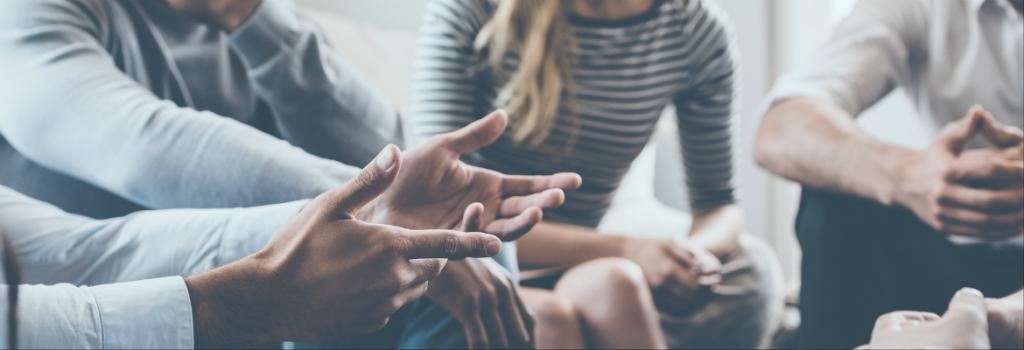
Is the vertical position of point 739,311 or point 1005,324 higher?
point 1005,324

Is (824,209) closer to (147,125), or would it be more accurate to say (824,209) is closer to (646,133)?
(646,133)

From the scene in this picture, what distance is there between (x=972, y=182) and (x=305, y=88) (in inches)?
14.8

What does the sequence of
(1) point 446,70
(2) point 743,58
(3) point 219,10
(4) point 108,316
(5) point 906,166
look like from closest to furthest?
1. (4) point 108,316
2. (3) point 219,10
3. (5) point 906,166
4. (1) point 446,70
5. (2) point 743,58

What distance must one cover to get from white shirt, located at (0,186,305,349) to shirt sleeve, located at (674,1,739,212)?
0.50 meters

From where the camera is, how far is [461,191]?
0.44 m

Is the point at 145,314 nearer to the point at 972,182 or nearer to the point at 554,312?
the point at 554,312

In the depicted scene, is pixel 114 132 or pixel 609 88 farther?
pixel 609 88

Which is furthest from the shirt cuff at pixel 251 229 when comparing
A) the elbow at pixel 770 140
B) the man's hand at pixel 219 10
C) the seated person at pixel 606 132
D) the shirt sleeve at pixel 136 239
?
the elbow at pixel 770 140

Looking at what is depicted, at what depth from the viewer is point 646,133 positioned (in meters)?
0.81

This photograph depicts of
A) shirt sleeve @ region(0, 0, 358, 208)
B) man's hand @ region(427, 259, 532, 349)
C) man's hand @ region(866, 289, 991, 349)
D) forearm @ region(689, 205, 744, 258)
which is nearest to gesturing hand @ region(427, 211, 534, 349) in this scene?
man's hand @ region(427, 259, 532, 349)

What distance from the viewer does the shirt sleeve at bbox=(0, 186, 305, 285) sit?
0.37 meters

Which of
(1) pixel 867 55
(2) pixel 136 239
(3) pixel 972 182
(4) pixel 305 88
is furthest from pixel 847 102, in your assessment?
(2) pixel 136 239

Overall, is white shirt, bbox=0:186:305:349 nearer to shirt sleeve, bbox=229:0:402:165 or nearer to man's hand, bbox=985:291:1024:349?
shirt sleeve, bbox=229:0:402:165

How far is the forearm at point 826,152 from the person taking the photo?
0.60m
